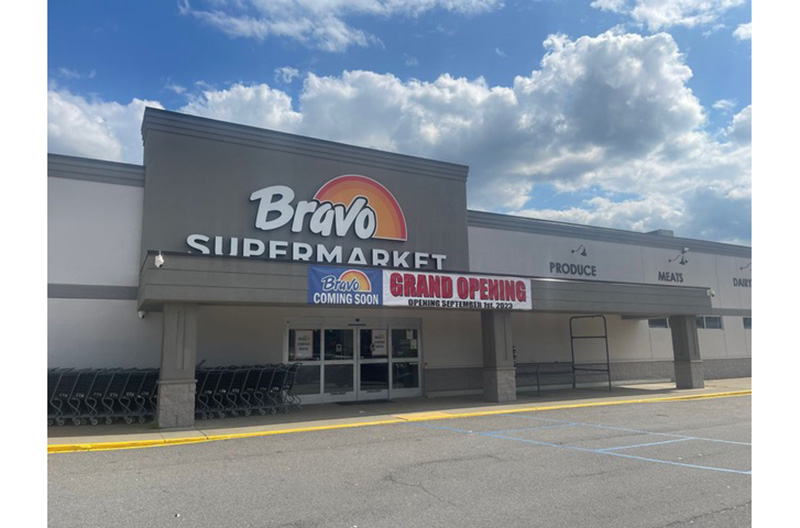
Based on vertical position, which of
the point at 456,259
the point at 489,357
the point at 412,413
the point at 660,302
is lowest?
the point at 412,413

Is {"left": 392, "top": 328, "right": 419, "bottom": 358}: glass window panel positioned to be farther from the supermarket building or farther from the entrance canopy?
the entrance canopy

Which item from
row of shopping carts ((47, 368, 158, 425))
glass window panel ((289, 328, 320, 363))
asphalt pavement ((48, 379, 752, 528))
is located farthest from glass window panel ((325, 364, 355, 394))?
row of shopping carts ((47, 368, 158, 425))

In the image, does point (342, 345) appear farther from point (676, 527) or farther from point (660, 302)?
point (676, 527)

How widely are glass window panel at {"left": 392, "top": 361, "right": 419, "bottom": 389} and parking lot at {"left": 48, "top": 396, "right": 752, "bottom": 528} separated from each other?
6.37 metres

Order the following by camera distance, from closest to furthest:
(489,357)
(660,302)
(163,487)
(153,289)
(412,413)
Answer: (163,487) → (153,289) → (412,413) → (489,357) → (660,302)

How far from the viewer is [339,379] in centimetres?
1705

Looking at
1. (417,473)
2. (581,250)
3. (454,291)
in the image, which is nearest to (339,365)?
(454,291)

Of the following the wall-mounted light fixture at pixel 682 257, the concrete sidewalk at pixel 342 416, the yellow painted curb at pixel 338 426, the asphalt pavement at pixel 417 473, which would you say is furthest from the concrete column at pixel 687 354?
the asphalt pavement at pixel 417 473

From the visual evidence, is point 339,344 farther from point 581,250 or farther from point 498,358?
point 581,250

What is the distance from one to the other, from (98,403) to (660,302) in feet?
58.3

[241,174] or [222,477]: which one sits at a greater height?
[241,174]

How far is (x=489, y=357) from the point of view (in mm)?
16562

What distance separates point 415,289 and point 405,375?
15.4ft

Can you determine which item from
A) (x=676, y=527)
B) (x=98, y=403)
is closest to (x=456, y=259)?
(x=98, y=403)
